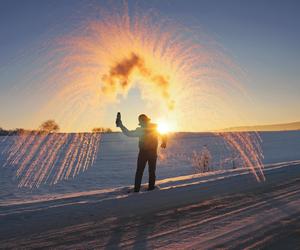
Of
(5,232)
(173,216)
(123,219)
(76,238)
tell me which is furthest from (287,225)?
(5,232)

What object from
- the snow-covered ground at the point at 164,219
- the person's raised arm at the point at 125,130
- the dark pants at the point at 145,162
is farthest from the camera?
the person's raised arm at the point at 125,130

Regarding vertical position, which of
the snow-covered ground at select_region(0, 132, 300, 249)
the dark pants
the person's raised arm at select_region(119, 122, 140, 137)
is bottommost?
the snow-covered ground at select_region(0, 132, 300, 249)

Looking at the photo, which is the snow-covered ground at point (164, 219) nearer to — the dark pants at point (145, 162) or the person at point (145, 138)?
the dark pants at point (145, 162)

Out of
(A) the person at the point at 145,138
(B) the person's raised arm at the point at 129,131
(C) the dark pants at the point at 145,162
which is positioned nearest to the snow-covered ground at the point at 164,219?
(C) the dark pants at the point at 145,162

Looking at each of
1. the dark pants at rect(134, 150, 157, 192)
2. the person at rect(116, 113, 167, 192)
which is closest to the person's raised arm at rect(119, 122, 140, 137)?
the person at rect(116, 113, 167, 192)

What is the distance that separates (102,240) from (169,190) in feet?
13.6

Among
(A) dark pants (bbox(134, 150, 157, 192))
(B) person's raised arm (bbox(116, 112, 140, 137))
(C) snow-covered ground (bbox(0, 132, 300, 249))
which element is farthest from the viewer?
(B) person's raised arm (bbox(116, 112, 140, 137))

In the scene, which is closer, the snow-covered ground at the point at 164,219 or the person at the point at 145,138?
the snow-covered ground at the point at 164,219

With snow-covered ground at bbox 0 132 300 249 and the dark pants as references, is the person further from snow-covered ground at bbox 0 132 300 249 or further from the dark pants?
snow-covered ground at bbox 0 132 300 249

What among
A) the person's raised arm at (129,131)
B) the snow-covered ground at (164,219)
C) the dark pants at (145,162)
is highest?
the person's raised arm at (129,131)

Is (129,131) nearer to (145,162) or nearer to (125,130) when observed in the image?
(125,130)

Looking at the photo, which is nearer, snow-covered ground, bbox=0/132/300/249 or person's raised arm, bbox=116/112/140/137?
snow-covered ground, bbox=0/132/300/249

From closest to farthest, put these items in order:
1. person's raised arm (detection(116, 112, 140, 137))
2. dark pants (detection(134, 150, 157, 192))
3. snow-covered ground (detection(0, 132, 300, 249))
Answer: snow-covered ground (detection(0, 132, 300, 249)) < dark pants (detection(134, 150, 157, 192)) < person's raised arm (detection(116, 112, 140, 137))

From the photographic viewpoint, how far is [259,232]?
4203mm
